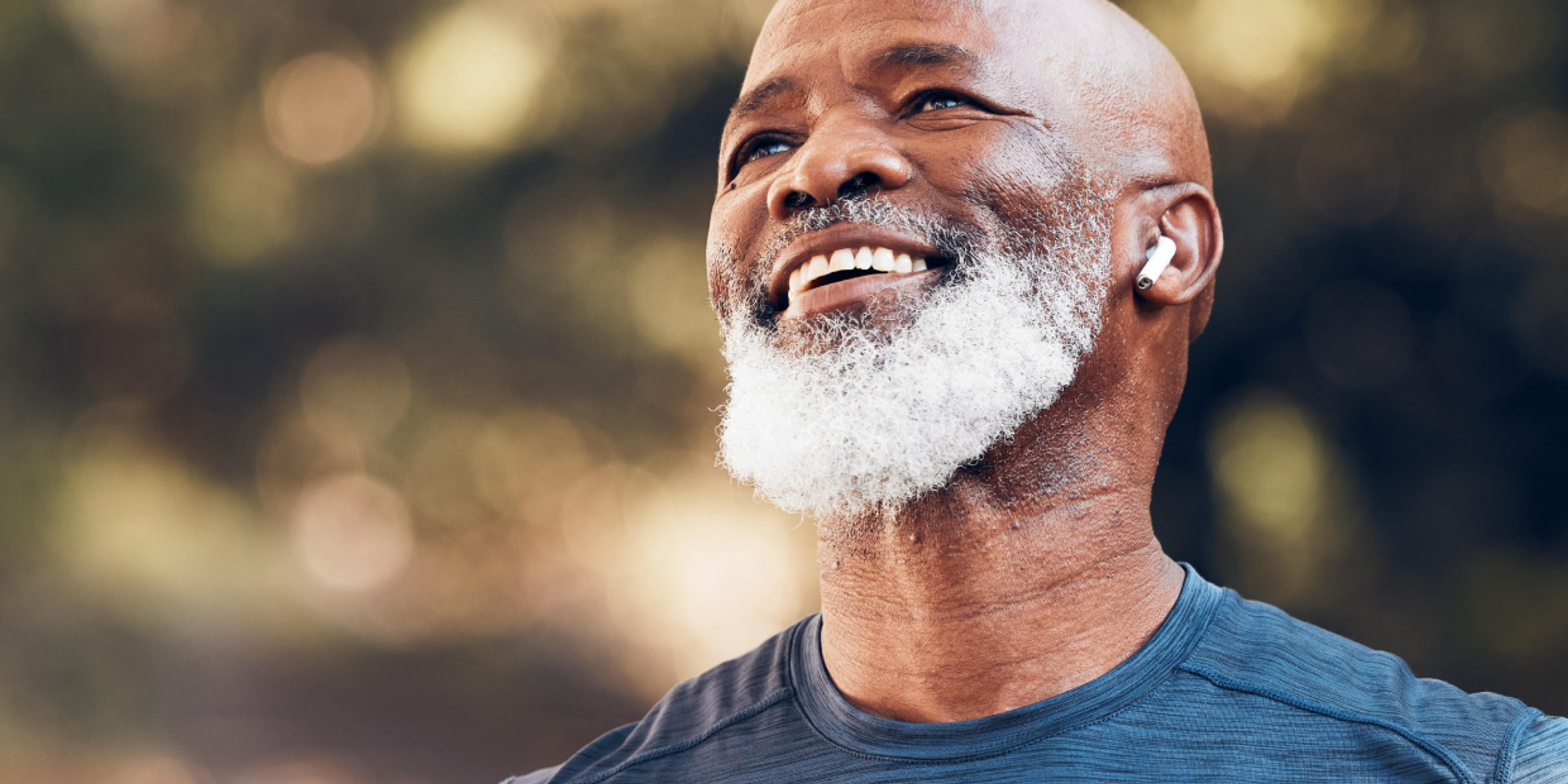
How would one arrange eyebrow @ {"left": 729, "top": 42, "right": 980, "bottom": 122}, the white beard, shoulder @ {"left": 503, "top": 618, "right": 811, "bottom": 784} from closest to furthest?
the white beard < eyebrow @ {"left": 729, "top": 42, "right": 980, "bottom": 122} < shoulder @ {"left": 503, "top": 618, "right": 811, "bottom": 784}

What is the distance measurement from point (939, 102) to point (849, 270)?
0.24 meters

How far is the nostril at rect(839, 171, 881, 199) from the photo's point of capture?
1.33m

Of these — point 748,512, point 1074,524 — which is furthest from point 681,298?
point 1074,524

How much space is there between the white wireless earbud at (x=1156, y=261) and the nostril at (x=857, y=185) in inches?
13.5

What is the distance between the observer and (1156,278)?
1.38 metres

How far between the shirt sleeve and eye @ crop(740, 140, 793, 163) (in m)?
1.06

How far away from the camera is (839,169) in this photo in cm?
131

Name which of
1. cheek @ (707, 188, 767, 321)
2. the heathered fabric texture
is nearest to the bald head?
cheek @ (707, 188, 767, 321)

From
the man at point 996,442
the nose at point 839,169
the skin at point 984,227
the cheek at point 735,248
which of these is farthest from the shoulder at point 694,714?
the nose at point 839,169

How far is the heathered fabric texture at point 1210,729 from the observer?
3.90ft

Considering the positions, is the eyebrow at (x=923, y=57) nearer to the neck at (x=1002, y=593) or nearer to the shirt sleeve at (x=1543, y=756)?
the neck at (x=1002, y=593)

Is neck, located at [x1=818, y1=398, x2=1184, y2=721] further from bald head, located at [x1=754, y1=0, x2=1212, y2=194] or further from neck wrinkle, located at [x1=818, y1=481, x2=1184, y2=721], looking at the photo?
bald head, located at [x1=754, y1=0, x2=1212, y2=194]

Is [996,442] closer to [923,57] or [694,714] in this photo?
[923,57]

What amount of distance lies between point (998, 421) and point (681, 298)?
7.77 feet
